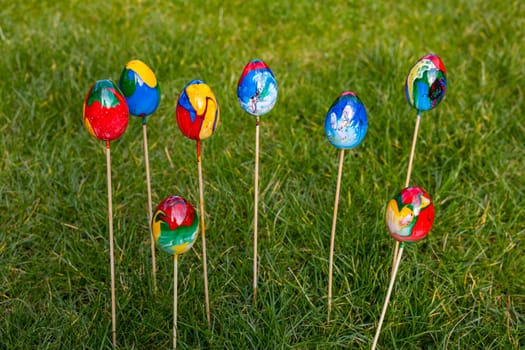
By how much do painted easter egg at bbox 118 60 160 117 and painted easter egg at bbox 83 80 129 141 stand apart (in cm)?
13

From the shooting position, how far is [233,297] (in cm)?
243

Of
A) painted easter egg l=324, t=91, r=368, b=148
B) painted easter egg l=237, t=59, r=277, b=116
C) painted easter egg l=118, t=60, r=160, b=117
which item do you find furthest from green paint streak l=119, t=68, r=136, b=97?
painted easter egg l=324, t=91, r=368, b=148

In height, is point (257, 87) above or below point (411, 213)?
above

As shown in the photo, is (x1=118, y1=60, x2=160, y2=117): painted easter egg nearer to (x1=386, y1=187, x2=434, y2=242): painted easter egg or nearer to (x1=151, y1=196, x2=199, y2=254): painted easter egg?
(x1=151, y1=196, x2=199, y2=254): painted easter egg

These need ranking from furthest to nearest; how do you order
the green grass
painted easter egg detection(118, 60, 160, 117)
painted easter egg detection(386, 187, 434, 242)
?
1. the green grass
2. painted easter egg detection(118, 60, 160, 117)
3. painted easter egg detection(386, 187, 434, 242)

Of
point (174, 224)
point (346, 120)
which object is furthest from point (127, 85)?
point (346, 120)

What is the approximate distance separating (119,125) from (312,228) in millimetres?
980

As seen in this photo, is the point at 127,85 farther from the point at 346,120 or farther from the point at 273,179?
the point at 273,179

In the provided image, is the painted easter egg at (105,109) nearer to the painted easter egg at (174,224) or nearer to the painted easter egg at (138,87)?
the painted easter egg at (138,87)

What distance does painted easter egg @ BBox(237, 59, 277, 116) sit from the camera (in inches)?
80.7

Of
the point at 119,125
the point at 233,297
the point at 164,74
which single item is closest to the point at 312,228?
the point at 233,297

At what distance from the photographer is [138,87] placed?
2.08m

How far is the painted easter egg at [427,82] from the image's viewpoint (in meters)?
2.13

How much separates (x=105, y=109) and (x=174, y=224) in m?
0.39
